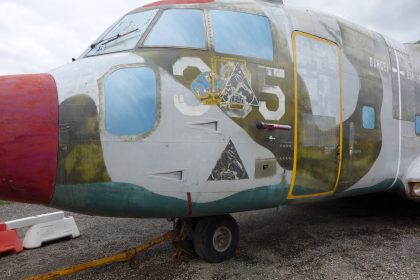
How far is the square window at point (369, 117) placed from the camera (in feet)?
17.2

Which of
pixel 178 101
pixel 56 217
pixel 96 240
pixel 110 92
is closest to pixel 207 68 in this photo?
pixel 178 101

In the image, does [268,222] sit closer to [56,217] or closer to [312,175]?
[312,175]

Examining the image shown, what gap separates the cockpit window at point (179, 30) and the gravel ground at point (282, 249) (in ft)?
8.52

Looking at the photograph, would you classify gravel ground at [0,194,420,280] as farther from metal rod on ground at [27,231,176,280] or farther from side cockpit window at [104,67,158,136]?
side cockpit window at [104,67,158,136]

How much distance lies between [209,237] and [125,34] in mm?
2541

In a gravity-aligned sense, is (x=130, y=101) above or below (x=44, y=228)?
above

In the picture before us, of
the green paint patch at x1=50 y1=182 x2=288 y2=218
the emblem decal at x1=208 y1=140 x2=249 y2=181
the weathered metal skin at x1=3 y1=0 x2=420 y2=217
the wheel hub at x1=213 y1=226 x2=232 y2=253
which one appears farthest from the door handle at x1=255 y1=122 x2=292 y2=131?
the wheel hub at x1=213 y1=226 x2=232 y2=253

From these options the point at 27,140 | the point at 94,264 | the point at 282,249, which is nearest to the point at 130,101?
the point at 27,140

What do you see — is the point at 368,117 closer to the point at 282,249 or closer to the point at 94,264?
the point at 282,249

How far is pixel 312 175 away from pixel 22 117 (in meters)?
3.20

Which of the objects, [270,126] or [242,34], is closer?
Answer: [270,126]

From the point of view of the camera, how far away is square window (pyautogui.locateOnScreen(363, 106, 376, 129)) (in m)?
5.24

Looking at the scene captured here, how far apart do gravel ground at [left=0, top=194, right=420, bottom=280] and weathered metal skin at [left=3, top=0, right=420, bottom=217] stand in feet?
2.80

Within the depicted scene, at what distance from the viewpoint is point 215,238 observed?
15.0ft
